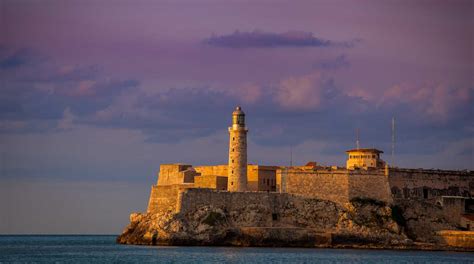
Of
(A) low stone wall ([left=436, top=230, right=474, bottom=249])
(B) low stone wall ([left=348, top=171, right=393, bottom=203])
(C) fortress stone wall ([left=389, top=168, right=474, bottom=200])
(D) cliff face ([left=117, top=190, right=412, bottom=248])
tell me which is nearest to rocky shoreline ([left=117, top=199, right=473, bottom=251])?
(D) cliff face ([left=117, top=190, right=412, bottom=248])

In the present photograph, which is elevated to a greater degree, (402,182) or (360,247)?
(402,182)

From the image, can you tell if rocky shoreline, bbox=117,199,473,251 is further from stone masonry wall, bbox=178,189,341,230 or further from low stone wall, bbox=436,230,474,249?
low stone wall, bbox=436,230,474,249

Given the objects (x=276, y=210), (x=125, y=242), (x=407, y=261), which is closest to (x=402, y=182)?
(x=276, y=210)

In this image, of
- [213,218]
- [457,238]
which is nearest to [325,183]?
[213,218]

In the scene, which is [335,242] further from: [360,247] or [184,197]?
[184,197]

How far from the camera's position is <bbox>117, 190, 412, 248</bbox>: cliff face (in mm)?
59094

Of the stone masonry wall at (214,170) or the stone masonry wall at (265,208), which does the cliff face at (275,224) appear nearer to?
the stone masonry wall at (265,208)

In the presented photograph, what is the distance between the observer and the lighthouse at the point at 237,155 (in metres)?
60.8

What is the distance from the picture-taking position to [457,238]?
61781 mm

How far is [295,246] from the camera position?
59.9m

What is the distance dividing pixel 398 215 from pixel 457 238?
3922mm

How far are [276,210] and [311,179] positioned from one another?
3.17 meters

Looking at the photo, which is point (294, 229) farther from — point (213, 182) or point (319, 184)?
point (213, 182)

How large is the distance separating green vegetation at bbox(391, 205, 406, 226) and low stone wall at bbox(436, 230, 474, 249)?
240cm
